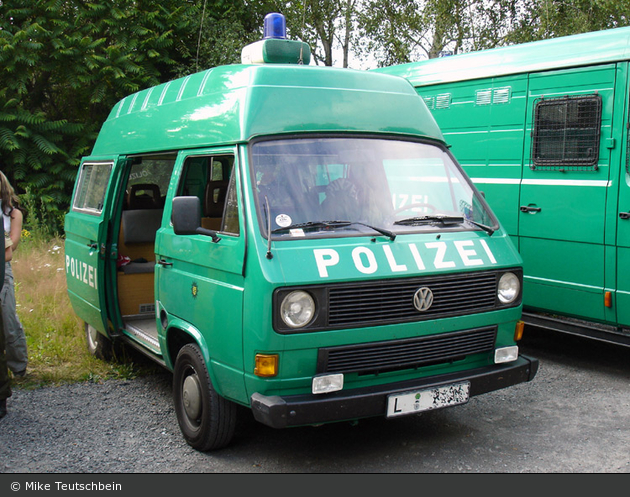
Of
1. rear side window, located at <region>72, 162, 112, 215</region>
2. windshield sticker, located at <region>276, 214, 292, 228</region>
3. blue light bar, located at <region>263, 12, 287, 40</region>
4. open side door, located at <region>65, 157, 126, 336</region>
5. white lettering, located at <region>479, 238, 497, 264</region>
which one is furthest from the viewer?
rear side window, located at <region>72, 162, 112, 215</region>

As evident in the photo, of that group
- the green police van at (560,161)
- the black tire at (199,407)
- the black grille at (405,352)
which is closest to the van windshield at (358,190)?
the black grille at (405,352)

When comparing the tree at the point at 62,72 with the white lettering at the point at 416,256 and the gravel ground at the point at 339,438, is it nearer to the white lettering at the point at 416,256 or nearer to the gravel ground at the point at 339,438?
the gravel ground at the point at 339,438

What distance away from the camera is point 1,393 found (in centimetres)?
505

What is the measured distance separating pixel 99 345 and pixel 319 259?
3.47 meters

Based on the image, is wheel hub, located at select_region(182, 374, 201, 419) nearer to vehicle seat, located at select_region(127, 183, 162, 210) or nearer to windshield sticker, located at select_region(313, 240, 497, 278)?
windshield sticker, located at select_region(313, 240, 497, 278)

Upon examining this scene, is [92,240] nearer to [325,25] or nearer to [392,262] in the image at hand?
[392,262]

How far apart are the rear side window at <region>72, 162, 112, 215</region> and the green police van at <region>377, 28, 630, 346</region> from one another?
12.3ft

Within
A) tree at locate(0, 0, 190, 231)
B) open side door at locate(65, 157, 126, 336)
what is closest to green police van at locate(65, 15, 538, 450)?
open side door at locate(65, 157, 126, 336)

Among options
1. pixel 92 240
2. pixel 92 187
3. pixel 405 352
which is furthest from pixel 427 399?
pixel 92 187

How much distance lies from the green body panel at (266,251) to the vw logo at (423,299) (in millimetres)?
97

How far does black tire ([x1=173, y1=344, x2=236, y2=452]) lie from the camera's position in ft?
14.1

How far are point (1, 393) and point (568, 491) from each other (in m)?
3.98

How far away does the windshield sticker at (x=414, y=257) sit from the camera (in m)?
3.96

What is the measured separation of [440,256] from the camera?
14.0ft
